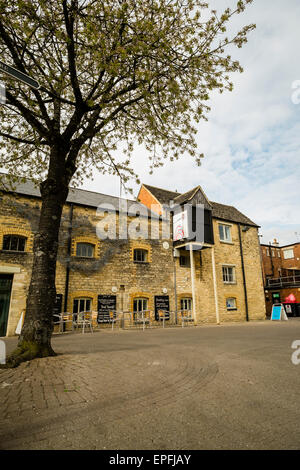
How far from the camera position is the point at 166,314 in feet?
54.2

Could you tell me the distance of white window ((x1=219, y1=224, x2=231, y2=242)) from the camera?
21305 mm

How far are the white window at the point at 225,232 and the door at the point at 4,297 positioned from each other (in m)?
15.5

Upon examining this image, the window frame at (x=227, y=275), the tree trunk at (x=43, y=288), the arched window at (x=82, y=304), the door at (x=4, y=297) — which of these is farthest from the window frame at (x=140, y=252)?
the tree trunk at (x=43, y=288)

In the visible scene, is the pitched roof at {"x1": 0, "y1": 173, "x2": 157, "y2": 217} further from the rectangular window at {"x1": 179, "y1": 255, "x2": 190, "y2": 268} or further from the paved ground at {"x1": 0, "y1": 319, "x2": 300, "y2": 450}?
the paved ground at {"x1": 0, "y1": 319, "x2": 300, "y2": 450}

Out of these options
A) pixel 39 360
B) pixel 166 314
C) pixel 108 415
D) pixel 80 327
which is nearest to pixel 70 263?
pixel 80 327

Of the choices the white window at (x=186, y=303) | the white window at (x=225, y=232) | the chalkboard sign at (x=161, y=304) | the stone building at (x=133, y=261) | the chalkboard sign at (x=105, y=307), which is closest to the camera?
the stone building at (x=133, y=261)

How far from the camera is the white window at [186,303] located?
1776cm

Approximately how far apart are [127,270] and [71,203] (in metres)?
→ 5.16

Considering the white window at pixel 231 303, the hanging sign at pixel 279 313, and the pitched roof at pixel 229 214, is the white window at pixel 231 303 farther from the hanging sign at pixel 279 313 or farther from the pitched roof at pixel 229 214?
the pitched roof at pixel 229 214

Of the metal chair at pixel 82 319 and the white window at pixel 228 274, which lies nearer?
the metal chair at pixel 82 319

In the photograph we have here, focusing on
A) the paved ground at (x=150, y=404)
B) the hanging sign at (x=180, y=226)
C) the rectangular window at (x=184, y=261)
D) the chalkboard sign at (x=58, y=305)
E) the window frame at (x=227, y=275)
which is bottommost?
the paved ground at (x=150, y=404)

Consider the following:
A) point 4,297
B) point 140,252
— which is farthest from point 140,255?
point 4,297

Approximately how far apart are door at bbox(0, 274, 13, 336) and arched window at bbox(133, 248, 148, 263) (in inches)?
281

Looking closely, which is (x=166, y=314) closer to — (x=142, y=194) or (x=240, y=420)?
(x=142, y=194)
